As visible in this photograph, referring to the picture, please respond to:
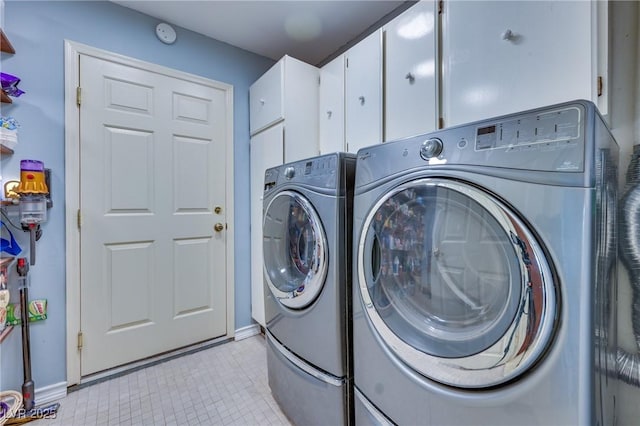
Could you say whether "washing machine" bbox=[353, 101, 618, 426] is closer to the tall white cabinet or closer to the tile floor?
the tile floor

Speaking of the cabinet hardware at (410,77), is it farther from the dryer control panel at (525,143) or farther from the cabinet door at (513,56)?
the dryer control panel at (525,143)

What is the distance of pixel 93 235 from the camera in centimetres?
177

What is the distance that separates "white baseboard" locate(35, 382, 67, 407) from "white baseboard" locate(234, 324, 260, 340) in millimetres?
1034

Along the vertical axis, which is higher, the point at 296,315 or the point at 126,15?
the point at 126,15

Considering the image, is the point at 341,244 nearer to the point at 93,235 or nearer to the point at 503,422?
the point at 503,422

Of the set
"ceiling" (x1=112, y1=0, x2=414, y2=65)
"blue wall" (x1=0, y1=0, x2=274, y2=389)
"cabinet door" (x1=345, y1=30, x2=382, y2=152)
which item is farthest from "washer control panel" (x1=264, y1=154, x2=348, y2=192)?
"blue wall" (x1=0, y1=0, x2=274, y2=389)

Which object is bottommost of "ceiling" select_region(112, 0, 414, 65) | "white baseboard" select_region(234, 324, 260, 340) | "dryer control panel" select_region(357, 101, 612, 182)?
"white baseboard" select_region(234, 324, 260, 340)

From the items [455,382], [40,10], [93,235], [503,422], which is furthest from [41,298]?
[503,422]

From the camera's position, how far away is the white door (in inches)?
69.7

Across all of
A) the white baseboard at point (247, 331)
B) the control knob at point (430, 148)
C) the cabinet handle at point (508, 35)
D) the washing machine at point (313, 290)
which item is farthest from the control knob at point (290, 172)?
the white baseboard at point (247, 331)

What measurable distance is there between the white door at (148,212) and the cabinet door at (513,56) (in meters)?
1.71

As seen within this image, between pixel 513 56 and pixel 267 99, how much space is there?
1.56m

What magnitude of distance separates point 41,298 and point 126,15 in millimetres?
1824

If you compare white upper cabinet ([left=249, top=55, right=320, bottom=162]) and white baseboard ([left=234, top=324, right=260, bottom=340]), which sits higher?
white upper cabinet ([left=249, top=55, right=320, bottom=162])
